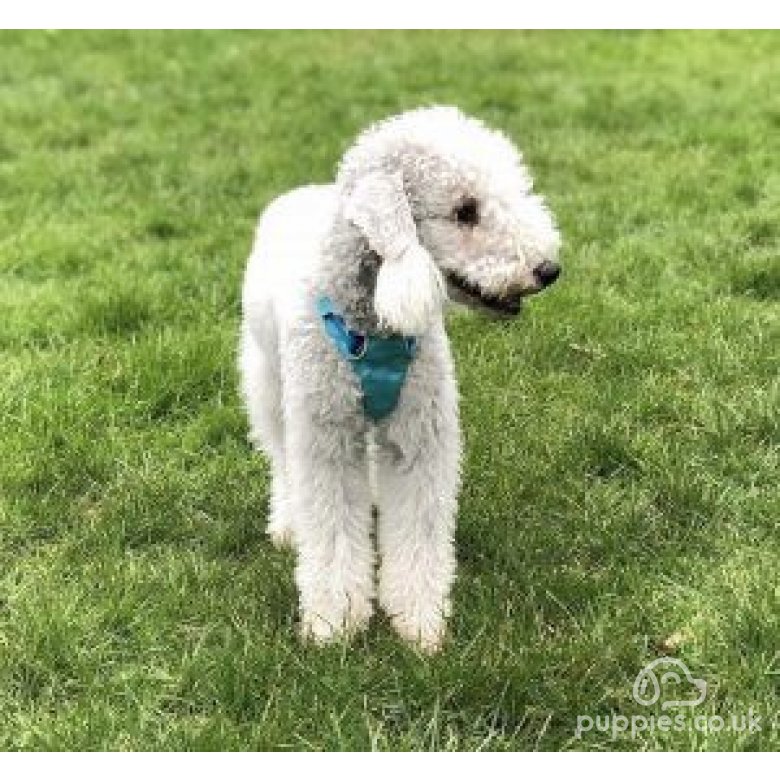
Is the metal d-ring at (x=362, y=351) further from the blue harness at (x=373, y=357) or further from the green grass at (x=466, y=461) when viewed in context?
the green grass at (x=466, y=461)

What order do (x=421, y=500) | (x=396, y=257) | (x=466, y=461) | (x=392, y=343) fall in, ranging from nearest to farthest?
(x=396, y=257)
(x=392, y=343)
(x=421, y=500)
(x=466, y=461)

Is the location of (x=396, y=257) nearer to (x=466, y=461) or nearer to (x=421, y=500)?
(x=421, y=500)

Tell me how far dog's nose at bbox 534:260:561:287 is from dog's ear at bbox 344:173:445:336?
28cm

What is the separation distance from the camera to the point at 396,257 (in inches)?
154

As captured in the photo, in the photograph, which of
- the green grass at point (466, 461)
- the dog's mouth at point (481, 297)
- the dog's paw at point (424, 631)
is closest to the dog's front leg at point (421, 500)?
the dog's paw at point (424, 631)

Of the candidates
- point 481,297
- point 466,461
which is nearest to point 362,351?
point 481,297

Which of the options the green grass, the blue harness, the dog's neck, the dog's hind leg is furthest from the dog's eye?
the green grass

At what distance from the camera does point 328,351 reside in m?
4.36

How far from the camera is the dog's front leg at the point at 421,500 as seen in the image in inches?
172

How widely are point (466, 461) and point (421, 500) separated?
1.15 metres

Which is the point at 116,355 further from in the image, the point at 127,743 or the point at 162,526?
the point at 127,743

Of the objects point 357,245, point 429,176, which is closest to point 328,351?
point 357,245

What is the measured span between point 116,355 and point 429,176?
9.59ft

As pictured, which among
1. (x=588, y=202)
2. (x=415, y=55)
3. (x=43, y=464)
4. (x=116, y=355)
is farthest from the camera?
(x=415, y=55)
